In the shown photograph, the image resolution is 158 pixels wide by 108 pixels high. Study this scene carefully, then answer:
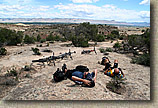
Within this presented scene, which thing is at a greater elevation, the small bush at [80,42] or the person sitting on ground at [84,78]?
the small bush at [80,42]

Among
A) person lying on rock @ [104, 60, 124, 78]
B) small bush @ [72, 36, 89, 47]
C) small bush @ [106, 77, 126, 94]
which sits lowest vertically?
small bush @ [106, 77, 126, 94]

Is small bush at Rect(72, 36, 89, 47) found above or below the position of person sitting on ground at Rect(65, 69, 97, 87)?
above

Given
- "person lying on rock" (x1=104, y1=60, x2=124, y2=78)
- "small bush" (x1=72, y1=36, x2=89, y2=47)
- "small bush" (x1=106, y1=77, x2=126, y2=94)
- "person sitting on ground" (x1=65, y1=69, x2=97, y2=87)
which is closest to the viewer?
"person sitting on ground" (x1=65, y1=69, x2=97, y2=87)

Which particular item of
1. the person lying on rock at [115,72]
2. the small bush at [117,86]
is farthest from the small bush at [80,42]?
the small bush at [117,86]

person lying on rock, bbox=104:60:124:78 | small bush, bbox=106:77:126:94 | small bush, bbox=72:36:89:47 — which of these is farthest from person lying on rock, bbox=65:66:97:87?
small bush, bbox=72:36:89:47

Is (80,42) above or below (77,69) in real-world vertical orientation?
above

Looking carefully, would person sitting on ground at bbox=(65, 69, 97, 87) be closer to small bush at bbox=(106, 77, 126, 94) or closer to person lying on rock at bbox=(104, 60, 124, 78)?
small bush at bbox=(106, 77, 126, 94)

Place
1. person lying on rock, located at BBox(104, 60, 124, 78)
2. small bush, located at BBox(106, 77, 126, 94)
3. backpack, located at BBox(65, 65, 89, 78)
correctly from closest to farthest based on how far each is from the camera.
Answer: small bush, located at BBox(106, 77, 126, 94) → backpack, located at BBox(65, 65, 89, 78) → person lying on rock, located at BBox(104, 60, 124, 78)

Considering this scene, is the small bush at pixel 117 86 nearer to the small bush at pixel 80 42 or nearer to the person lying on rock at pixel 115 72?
the person lying on rock at pixel 115 72

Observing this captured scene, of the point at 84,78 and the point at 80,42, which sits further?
the point at 80,42

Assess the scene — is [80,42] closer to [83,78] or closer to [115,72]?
[115,72]

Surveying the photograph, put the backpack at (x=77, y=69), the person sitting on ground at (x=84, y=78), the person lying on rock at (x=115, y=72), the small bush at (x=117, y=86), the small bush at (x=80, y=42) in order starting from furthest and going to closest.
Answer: the small bush at (x=80, y=42) → the person lying on rock at (x=115, y=72) → the backpack at (x=77, y=69) → the small bush at (x=117, y=86) → the person sitting on ground at (x=84, y=78)

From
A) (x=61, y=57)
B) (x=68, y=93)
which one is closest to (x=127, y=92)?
(x=68, y=93)

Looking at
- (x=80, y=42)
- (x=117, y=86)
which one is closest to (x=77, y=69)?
(x=117, y=86)
